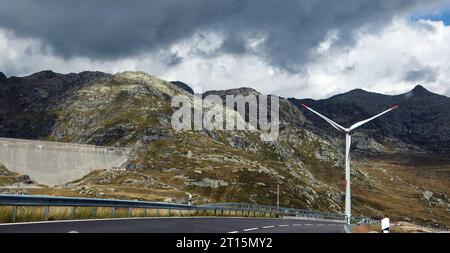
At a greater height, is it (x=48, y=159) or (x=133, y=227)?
(x=133, y=227)

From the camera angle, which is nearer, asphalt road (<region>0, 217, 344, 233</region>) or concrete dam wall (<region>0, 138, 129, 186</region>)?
asphalt road (<region>0, 217, 344, 233</region>)

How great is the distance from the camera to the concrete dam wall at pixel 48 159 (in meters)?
162

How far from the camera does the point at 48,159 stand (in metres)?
167

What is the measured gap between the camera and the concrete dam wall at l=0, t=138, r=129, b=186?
162500 millimetres

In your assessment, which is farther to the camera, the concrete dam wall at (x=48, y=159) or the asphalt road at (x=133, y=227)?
the concrete dam wall at (x=48, y=159)

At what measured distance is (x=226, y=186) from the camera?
174 metres

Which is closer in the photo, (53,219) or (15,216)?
(15,216)

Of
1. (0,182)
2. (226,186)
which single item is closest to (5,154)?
(0,182)

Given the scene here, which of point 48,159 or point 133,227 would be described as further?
point 48,159
